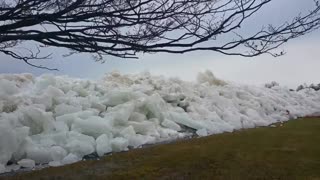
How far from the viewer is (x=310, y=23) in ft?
18.4

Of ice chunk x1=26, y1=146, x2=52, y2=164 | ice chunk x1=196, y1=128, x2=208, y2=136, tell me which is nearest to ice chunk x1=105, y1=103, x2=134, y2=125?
ice chunk x1=196, y1=128, x2=208, y2=136

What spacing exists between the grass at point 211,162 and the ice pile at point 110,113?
0.71 meters

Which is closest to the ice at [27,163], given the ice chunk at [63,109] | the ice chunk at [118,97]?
the ice chunk at [63,109]

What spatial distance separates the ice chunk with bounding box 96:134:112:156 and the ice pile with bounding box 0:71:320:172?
1 cm

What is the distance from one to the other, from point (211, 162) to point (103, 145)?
172cm

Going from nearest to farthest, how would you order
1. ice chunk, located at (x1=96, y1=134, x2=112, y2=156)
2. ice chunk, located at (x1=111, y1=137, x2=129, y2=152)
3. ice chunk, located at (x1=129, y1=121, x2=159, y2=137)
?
ice chunk, located at (x1=96, y1=134, x2=112, y2=156) → ice chunk, located at (x1=111, y1=137, x2=129, y2=152) → ice chunk, located at (x1=129, y1=121, x2=159, y2=137)

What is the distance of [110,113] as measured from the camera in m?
8.20

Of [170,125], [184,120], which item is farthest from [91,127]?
[184,120]

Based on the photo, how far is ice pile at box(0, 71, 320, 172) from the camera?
6.57 m

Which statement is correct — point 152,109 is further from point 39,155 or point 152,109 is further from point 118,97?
point 39,155

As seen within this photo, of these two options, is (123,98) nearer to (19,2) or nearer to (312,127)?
(312,127)

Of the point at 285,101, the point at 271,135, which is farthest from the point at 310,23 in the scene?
the point at 285,101

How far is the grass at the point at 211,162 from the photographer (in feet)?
17.1

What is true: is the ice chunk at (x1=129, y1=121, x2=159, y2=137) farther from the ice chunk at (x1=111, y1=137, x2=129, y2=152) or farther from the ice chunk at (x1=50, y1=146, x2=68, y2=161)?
the ice chunk at (x1=50, y1=146, x2=68, y2=161)
